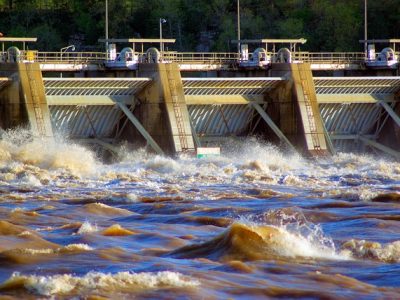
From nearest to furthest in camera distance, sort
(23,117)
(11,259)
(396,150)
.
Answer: (11,259) → (23,117) → (396,150)

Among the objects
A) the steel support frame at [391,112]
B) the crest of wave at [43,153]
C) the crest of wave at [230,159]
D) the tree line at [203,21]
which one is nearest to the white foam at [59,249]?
the crest of wave at [43,153]

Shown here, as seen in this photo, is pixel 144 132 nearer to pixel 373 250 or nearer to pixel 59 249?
pixel 373 250

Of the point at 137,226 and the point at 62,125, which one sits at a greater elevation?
the point at 62,125

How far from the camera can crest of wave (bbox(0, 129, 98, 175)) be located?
119 ft

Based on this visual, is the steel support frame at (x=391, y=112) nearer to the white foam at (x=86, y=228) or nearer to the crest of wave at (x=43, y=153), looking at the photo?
the crest of wave at (x=43, y=153)

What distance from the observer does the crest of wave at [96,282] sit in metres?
16.3

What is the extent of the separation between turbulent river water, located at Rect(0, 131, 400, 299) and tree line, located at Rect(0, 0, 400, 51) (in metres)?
27.8

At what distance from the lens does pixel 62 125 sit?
41281 mm

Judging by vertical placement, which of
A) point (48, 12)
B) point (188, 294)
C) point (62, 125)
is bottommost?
point (188, 294)

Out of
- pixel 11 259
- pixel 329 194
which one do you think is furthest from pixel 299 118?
pixel 11 259

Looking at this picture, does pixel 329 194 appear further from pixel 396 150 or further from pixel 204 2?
pixel 204 2

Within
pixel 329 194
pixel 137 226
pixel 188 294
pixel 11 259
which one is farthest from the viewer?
pixel 329 194

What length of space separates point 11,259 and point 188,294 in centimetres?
328

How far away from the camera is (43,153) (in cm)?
3688
